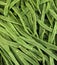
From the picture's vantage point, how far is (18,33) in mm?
1213

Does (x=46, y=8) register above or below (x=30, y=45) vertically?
above

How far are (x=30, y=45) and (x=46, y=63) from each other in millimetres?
116

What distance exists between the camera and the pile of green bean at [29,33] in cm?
120

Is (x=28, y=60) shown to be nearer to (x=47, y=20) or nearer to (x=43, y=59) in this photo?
(x=43, y=59)

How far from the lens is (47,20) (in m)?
1.25

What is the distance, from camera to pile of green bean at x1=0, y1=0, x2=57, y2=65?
1.20 meters

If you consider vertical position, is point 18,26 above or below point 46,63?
above

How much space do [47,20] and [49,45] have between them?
0.13m

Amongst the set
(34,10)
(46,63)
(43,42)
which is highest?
(34,10)

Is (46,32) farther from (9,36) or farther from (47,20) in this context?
(9,36)

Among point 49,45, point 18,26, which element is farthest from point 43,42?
point 18,26

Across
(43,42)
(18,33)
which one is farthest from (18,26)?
(43,42)

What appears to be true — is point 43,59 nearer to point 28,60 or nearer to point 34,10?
point 28,60

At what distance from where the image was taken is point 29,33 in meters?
1.21
